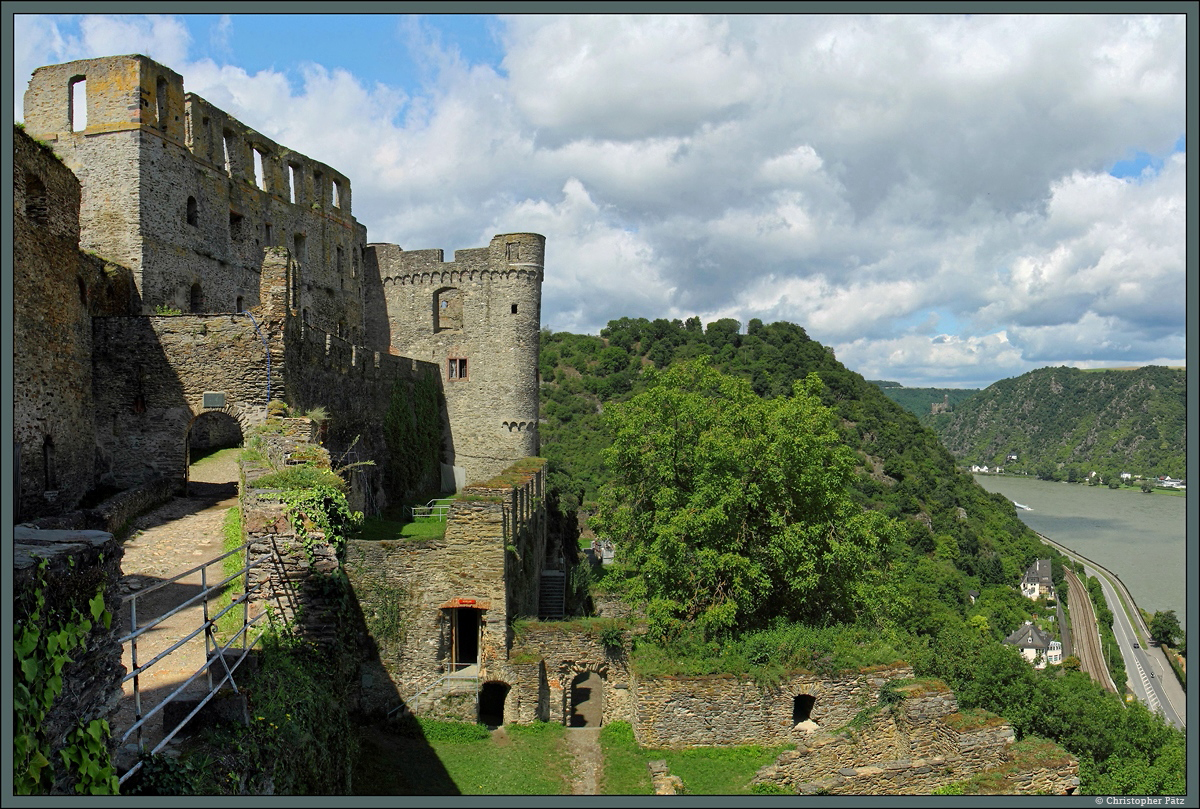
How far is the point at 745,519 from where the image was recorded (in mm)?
18172

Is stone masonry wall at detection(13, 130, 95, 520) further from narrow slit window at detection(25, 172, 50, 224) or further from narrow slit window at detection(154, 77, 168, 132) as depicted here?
narrow slit window at detection(154, 77, 168, 132)

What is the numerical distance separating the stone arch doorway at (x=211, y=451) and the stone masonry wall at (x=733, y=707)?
33.3 feet

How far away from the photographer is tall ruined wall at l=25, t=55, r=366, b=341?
68.9 ft

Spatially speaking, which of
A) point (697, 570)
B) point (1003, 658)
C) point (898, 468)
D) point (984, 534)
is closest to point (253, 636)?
point (697, 570)

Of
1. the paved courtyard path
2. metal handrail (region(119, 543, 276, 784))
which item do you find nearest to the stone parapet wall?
metal handrail (region(119, 543, 276, 784))

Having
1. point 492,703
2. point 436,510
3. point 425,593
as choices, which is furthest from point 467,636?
point 436,510

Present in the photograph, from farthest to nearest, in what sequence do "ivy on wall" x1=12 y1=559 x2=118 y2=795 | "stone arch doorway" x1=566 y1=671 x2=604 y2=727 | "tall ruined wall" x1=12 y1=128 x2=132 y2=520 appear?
"stone arch doorway" x1=566 y1=671 x2=604 y2=727
"tall ruined wall" x1=12 y1=128 x2=132 y2=520
"ivy on wall" x1=12 y1=559 x2=118 y2=795

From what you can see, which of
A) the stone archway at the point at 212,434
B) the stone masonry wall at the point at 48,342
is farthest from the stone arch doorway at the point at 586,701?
the stone archway at the point at 212,434

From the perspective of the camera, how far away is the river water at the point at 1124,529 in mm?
82562

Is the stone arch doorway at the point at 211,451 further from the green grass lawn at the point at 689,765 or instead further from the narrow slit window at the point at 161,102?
the green grass lawn at the point at 689,765

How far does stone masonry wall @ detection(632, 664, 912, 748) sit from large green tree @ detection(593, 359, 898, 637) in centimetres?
218

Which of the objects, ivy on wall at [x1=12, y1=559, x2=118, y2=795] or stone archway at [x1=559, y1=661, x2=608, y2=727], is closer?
ivy on wall at [x1=12, y1=559, x2=118, y2=795]

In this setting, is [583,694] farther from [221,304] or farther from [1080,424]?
[1080,424]

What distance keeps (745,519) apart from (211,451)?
14808 millimetres
